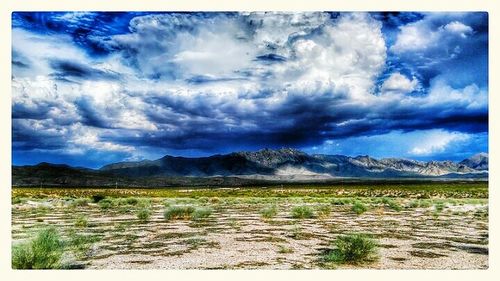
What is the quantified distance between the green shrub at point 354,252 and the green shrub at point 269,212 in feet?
17.8

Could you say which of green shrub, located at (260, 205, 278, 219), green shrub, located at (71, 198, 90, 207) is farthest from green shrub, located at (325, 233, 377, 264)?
green shrub, located at (71, 198, 90, 207)

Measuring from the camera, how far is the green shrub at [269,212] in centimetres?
1610

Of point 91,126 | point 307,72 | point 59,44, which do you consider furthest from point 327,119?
point 59,44

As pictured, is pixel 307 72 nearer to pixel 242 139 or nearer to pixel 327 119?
pixel 327 119

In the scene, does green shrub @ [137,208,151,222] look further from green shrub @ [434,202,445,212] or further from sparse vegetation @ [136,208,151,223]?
green shrub @ [434,202,445,212]

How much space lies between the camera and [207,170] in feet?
57.7

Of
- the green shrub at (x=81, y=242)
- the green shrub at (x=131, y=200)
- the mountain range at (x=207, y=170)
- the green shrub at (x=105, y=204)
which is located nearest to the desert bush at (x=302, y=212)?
the mountain range at (x=207, y=170)

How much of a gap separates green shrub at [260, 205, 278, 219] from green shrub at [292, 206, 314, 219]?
702 millimetres

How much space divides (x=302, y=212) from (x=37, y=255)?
26.6ft

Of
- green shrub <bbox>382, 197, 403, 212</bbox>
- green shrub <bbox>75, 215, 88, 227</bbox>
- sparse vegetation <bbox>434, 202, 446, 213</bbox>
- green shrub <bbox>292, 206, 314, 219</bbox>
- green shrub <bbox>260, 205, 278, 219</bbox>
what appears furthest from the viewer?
green shrub <bbox>382, 197, 403, 212</bbox>

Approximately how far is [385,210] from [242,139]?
261 inches

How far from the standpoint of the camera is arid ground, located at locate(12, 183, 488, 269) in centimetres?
1043

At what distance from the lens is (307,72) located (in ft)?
42.7

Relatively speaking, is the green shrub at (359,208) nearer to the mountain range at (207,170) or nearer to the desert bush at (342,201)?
the desert bush at (342,201)
